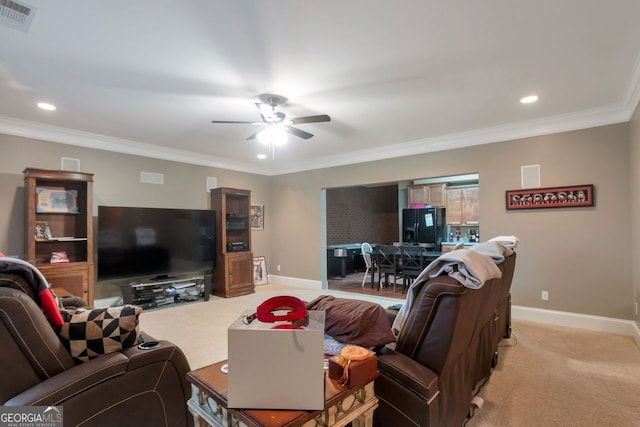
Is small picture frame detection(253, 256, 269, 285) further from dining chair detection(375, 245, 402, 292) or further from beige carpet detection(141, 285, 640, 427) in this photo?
dining chair detection(375, 245, 402, 292)

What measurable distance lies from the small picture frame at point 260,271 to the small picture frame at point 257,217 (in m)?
0.66

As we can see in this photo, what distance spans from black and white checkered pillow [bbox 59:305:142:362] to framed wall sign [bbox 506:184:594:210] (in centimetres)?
436

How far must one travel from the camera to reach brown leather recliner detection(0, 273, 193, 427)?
1.22m

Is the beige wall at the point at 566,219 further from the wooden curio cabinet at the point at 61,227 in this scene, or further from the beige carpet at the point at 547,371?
the wooden curio cabinet at the point at 61,227

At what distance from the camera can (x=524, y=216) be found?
13.3 ft

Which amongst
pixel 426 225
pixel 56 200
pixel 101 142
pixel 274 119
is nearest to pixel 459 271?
pixel 274 119

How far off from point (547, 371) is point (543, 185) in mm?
2305

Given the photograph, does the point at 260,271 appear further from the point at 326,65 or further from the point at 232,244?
the point at 326,65

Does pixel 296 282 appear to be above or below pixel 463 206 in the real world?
below

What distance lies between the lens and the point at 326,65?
101 inches

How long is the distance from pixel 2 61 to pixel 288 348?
3.24 metres

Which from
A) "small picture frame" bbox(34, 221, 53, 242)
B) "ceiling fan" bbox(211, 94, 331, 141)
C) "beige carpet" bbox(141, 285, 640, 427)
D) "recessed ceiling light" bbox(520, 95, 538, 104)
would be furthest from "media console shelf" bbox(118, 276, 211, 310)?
"recessed ceiling light" bbox(520, 95, 538, 104)

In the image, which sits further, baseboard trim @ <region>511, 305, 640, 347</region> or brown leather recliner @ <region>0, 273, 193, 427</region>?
baseboard trim @ <region>511, 305, 640, 347</region>

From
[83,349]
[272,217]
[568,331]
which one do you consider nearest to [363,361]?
[83,349]
